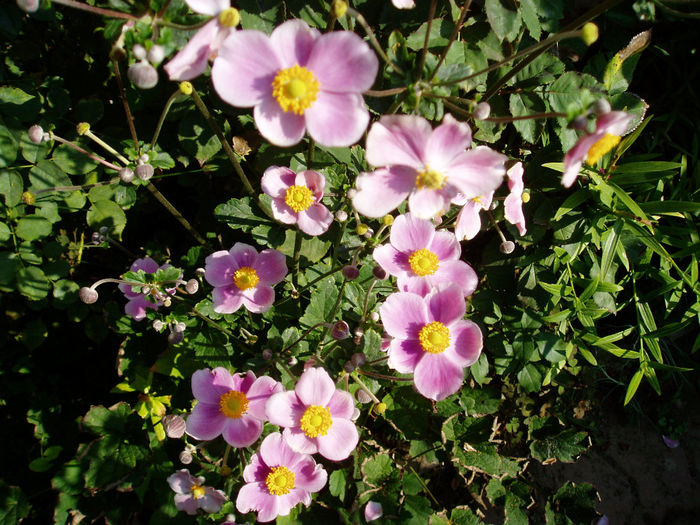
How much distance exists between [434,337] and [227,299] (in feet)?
2.77

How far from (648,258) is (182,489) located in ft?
8.55

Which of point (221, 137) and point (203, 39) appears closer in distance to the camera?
point (203, 39)

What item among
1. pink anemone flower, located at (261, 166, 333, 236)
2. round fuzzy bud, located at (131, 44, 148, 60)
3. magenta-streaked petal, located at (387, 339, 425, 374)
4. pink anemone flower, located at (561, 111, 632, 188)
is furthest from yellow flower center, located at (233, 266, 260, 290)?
pink anemone flower, located at (561, 111, 632, 188)

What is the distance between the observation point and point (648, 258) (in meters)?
2.63

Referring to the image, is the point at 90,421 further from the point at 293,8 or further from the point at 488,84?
the point at 488,84

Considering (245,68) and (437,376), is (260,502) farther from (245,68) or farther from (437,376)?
(245,68)

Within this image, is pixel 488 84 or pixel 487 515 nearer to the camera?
pixel 488 84

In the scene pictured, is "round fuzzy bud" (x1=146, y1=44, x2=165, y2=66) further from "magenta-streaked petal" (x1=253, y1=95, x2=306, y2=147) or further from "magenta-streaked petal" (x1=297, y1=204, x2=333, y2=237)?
"magenta-streaked petal" (x1=297, y1=204, x2=333, y2=237)

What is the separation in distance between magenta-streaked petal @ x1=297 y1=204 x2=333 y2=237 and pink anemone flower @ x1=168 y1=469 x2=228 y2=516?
1.08m

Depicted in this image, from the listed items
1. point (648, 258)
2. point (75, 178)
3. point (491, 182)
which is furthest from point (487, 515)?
point (75, 178)

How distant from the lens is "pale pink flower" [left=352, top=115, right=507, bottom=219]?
130 cm

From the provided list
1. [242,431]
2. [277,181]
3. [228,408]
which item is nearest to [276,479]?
[242,431]

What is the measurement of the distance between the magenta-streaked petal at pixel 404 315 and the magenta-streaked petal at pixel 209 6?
3.35 ft

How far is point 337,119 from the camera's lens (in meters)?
1.34
